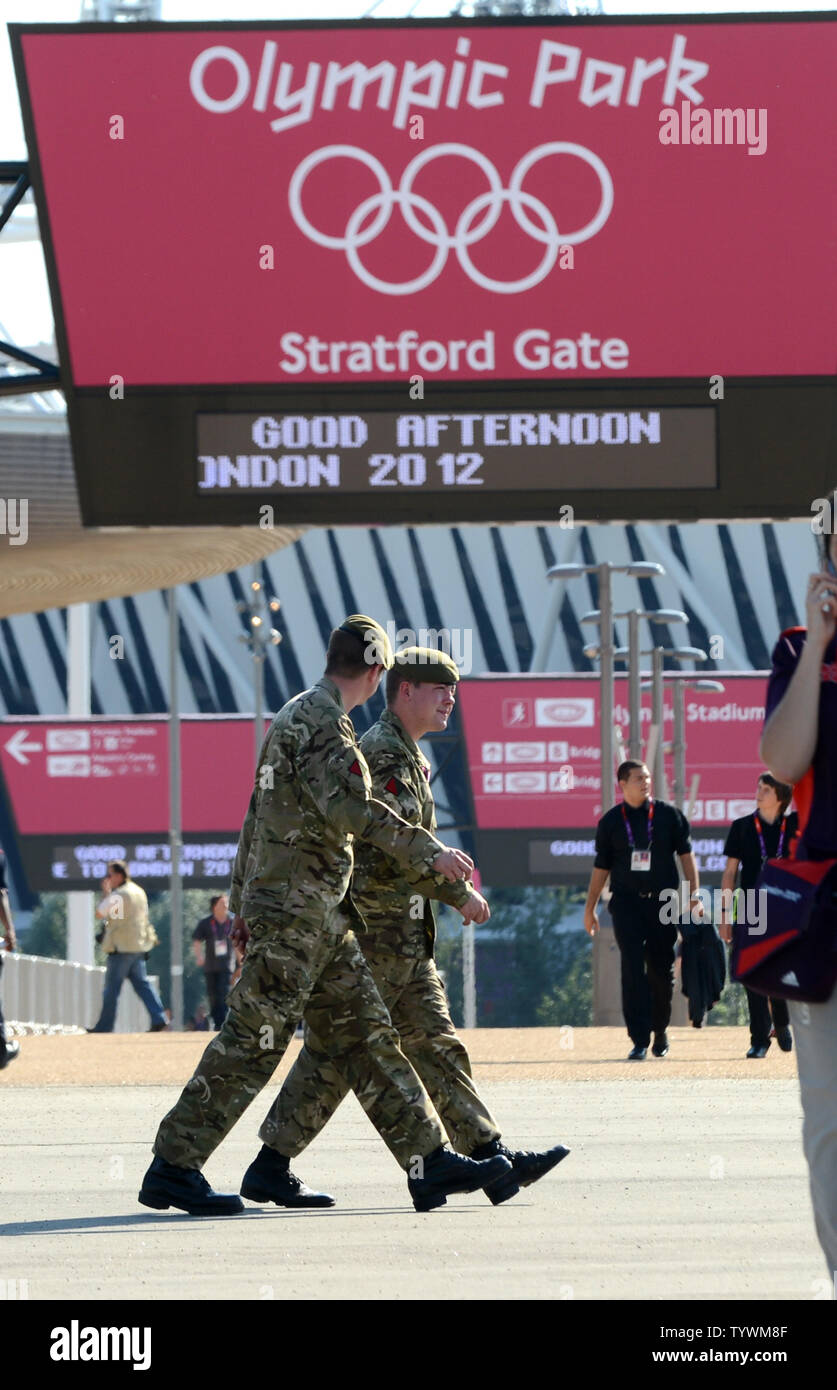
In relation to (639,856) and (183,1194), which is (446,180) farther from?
(183,1194)

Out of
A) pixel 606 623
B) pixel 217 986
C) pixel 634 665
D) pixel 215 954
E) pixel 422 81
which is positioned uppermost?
pixel 422 81

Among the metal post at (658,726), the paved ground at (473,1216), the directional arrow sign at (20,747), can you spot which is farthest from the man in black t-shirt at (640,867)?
the directional arrow sign at (20,747)

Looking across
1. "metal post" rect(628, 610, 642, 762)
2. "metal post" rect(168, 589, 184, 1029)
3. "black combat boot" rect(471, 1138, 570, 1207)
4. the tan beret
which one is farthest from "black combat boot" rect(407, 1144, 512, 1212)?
"metal post" rect(168, 589, 184, 1029)

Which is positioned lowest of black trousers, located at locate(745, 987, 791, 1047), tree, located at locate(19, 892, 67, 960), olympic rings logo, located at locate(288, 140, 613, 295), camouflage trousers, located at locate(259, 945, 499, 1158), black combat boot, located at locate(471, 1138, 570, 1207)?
tree, located at locate(19, 892, 67, 960)

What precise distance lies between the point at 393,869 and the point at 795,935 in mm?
3313

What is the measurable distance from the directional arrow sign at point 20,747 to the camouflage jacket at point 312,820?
4712cm

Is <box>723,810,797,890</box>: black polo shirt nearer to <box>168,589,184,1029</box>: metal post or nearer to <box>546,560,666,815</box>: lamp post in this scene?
<box>546,560,666,815</box>: lamp post

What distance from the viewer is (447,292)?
1480 centimetres

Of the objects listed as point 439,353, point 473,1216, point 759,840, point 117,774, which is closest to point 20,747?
point 117,774

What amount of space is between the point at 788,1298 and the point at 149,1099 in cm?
865

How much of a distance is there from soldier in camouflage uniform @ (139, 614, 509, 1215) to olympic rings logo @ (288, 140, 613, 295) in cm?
764

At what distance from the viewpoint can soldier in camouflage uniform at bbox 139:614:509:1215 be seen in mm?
7273

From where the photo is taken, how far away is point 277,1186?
307 inches
